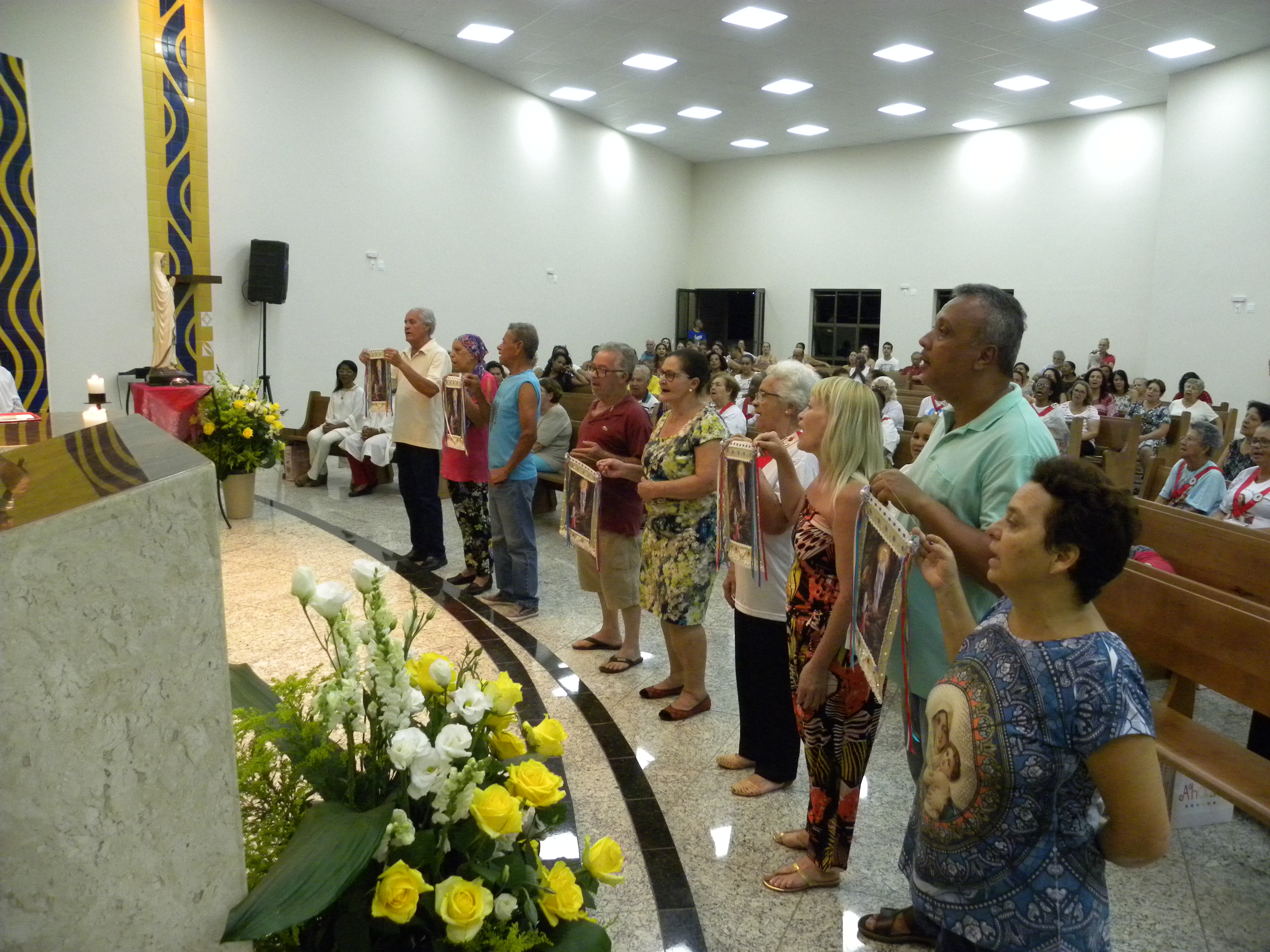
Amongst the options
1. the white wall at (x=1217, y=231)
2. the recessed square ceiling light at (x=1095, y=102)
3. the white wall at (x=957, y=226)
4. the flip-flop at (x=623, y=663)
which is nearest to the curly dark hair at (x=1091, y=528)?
the flip-flop at (x=623, y=663)

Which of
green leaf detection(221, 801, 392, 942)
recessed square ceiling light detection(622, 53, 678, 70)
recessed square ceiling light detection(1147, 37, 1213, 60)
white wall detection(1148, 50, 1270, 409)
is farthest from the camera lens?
recessed square ceiling light detection(622, 53, 678, 70)

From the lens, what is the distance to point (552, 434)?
7309mm

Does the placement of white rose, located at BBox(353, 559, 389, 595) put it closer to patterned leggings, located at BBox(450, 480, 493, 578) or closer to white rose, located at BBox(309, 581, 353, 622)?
→ white rose, located at BBox(309, 581, 353, 622)

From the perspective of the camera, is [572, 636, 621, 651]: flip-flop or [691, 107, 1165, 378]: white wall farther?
[691, 107, 1165, 378]: white wall

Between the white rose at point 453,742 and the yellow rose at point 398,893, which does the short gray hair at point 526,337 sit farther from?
the yellow rose at point 398,893

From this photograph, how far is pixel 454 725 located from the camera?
46.6 inches

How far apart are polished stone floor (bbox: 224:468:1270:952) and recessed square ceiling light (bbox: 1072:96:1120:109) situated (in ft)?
41.7

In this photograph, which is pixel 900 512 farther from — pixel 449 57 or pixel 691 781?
pixel 449 57

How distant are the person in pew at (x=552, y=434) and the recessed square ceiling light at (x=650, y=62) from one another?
7517 millimetres

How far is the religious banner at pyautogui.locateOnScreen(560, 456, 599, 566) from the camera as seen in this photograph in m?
3.99

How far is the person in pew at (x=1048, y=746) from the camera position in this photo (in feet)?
4.54

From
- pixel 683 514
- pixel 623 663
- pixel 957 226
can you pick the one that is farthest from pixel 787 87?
pixel 683 514

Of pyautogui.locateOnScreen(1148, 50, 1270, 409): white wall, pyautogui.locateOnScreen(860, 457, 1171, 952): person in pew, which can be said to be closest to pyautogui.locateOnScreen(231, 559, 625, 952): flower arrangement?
pyautogui.locateOnScreen(860, 457, 1171, 952): person in pew

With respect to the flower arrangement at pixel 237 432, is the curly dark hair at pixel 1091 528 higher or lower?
higher
